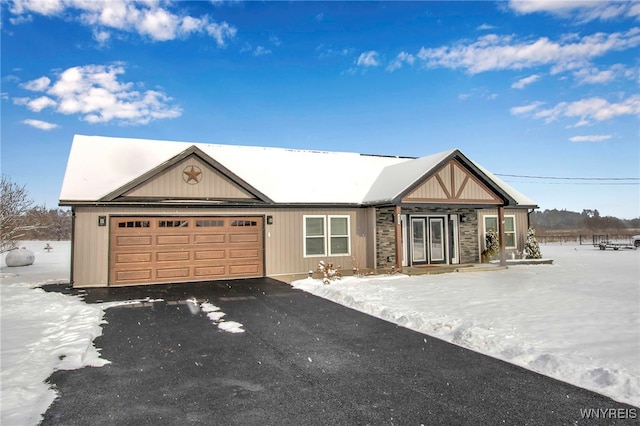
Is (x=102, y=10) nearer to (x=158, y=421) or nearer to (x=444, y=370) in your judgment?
(x=158, y=421)

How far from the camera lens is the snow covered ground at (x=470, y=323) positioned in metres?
4.73

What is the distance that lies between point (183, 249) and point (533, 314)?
1116 cm

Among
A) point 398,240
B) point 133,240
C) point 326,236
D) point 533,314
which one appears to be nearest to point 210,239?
point 133,240

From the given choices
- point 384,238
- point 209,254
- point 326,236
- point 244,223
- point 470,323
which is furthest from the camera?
point 384,238

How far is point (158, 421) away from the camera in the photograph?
147 inches

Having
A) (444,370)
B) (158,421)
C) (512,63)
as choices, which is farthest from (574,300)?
(512,63)

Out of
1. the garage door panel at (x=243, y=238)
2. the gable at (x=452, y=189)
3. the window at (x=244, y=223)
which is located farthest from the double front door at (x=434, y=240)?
the window at (x=244, y=223)

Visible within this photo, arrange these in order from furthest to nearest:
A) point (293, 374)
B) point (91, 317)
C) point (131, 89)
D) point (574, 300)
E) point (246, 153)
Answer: point (131, 89), point (246, 153), point (574, 300), point (91, 317), point (293, 374)

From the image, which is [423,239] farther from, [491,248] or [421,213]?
[491,248]

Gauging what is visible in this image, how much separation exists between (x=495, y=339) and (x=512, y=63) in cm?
1602

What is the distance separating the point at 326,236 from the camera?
16.1 meters

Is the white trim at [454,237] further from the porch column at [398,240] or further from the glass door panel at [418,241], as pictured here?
the porch column at [398,240]

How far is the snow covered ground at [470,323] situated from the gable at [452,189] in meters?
3.45

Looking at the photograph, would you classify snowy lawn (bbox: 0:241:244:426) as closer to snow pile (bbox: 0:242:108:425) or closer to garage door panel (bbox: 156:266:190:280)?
snow pile (bbox: 0:242:108:425)
